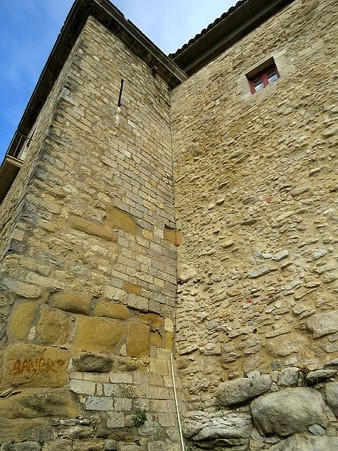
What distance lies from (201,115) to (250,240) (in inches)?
116

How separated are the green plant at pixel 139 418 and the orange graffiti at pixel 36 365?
2.75 ft

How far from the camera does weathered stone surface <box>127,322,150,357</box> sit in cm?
320

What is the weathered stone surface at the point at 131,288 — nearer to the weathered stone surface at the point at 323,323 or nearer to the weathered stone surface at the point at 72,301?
the weathered stone surface at the point at 72,301

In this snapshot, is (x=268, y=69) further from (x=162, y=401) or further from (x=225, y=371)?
(x=162, y=401)

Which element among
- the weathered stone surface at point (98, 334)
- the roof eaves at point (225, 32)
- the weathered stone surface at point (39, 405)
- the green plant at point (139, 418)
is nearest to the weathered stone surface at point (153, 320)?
the weathered stone surface at point (98, 334)

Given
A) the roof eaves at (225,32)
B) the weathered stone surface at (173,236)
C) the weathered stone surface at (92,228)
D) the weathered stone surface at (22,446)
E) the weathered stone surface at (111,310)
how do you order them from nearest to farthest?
the weathered stone surface at (22,446) → the weathered stone surface at (111,310) → the weathered stone surface at (92,228) → the weathered stone surface at (173,236) → the roof eaves at (225,32)

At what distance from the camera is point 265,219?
3.53m

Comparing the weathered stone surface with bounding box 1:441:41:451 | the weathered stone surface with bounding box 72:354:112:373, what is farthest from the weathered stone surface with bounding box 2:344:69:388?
the weathered stone surface with bounding box 1:441:41:451

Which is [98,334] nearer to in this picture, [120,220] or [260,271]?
[120,220]

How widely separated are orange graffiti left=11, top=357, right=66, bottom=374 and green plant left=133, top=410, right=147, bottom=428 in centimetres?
84

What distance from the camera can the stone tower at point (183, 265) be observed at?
8.23ft

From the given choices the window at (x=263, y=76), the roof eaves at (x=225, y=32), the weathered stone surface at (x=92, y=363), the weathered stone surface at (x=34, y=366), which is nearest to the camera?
the weathered stone surface at (x=34, y=366)

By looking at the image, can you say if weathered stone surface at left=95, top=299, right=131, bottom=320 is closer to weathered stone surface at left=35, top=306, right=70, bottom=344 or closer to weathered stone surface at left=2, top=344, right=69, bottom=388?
weathered stone surface at left=35, top=306, right=70, bottom=344

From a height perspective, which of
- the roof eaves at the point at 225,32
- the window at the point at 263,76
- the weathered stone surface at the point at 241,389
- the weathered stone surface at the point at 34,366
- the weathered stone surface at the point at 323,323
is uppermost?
the roof eaves at the point at 225,32
